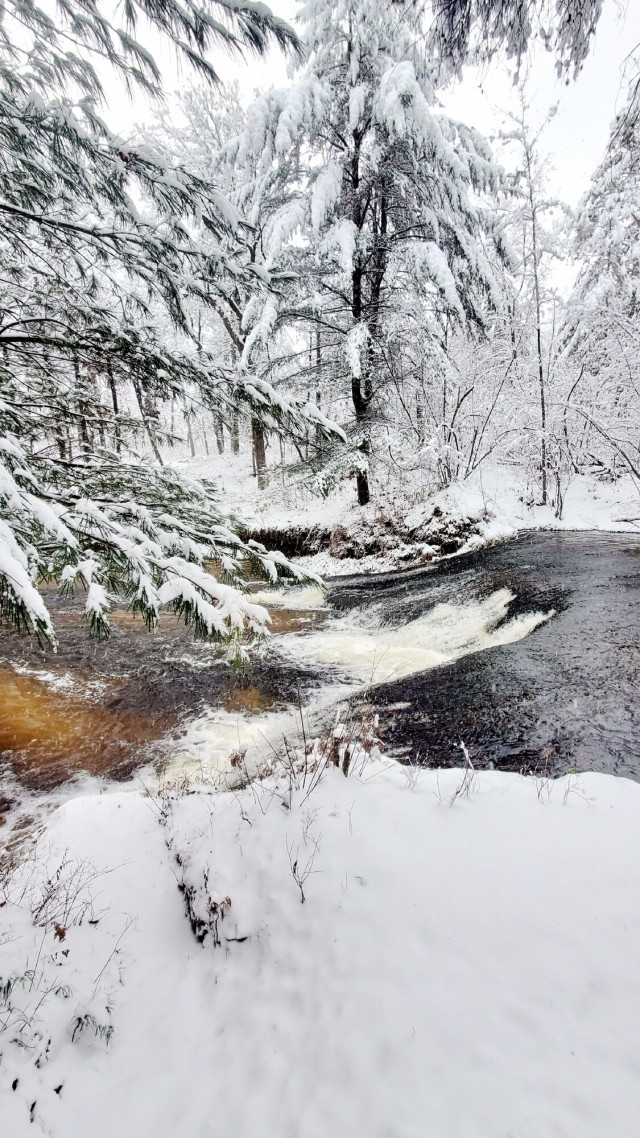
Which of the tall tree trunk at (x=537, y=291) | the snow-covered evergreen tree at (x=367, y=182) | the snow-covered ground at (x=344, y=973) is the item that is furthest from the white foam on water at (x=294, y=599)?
the tall tree trunk at (x=537, y=291)

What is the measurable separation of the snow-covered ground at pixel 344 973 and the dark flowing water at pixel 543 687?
2.53ft

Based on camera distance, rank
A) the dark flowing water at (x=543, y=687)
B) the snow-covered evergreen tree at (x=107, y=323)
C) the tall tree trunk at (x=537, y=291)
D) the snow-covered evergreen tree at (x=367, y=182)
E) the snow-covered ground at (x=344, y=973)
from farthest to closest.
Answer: the tall tree trunk at (x=537, y=291) < the snow-covered evergreen tree at (x=367, y=182) < the dark flowing water at (x=543, y=687) < the snow-covered evergreen tree at (x=107, y=323) < the snow-covered ground at (x=344, y=973)

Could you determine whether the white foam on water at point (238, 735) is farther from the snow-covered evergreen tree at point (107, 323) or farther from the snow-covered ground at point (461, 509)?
the snow-covered ground at point (461, 509)

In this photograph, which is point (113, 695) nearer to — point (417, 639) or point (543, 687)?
point (417, 639)

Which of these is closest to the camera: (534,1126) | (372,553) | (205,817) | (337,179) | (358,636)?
(534,1126)

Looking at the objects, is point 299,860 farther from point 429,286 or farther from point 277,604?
point 429,286

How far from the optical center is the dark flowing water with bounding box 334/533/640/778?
137 inches

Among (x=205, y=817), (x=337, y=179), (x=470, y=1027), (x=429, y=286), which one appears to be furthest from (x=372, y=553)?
(x=470, y=1027)

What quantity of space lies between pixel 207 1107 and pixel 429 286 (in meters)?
12.0

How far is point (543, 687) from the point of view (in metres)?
4.32

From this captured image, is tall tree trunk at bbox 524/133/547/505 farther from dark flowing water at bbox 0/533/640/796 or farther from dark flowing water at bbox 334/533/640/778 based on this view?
dark flowing water at bbox 334/533/640/778

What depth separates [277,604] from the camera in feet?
29.6

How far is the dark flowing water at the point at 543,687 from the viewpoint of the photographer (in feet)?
11.4

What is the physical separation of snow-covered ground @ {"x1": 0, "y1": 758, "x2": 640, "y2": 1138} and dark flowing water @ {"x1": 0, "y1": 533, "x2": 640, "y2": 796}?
100 cm
